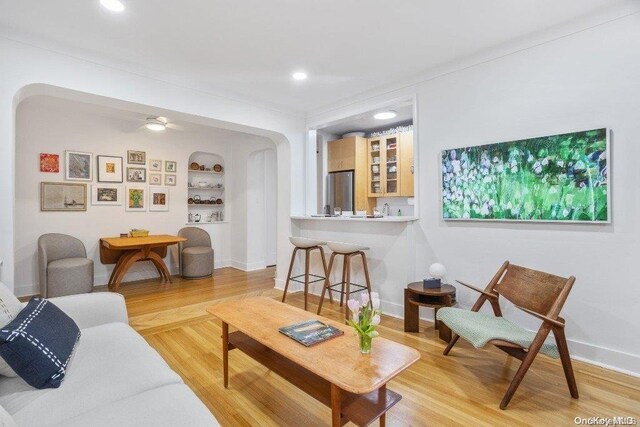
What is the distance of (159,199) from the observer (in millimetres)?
5484

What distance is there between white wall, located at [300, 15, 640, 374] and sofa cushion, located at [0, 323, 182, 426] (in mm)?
2599

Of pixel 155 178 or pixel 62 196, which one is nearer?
pixel 62 196

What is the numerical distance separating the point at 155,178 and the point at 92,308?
3760mm

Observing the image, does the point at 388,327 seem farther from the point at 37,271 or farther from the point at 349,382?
the point at 37,271

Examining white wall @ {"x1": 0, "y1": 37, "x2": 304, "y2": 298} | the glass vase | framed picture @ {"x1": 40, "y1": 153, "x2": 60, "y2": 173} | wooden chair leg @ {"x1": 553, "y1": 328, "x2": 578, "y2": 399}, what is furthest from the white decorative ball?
framed picture @ {"x1": 40, "y1": 153, "x2": 60, "y2": 173}

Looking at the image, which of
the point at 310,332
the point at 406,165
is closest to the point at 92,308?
the point at 310,332

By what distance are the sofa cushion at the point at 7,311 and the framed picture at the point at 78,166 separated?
3618 millimetres

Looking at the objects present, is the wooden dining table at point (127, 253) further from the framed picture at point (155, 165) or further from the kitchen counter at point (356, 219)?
the kitchen counter at point (356, 219)

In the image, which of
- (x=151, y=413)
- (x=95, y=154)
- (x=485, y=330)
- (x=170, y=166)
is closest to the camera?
(x=151, y=413)

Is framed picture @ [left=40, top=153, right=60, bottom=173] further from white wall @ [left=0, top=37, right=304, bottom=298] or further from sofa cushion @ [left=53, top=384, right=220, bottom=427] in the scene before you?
sofa cushion @ [left=53, top=384, right=220, bottom=427]

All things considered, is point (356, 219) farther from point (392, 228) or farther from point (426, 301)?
point (426, 301)

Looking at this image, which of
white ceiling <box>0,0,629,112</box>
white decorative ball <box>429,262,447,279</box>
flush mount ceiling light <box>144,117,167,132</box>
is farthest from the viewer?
flush mount ceiling light <box>144,117,167,132</box>

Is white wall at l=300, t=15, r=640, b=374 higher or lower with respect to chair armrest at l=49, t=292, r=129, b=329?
higher

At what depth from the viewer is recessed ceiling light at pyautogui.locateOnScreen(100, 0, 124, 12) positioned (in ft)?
6.96
